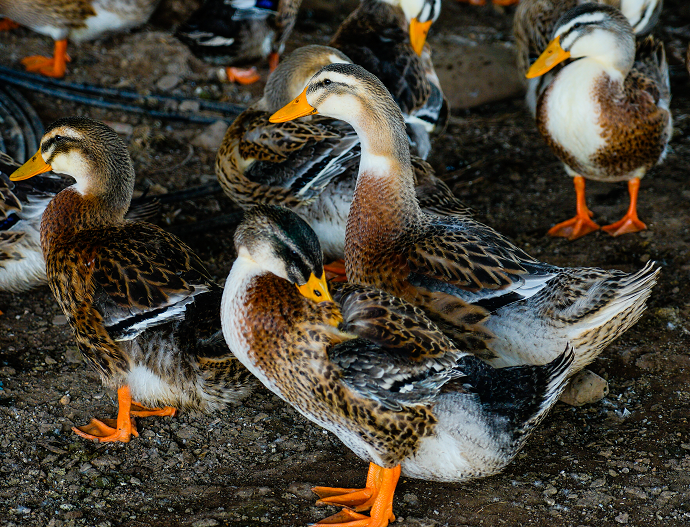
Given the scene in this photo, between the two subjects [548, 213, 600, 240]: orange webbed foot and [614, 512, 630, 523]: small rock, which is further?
[548, 213, 600, 240]: orange webbed foot

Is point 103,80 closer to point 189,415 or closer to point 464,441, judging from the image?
point 189,415

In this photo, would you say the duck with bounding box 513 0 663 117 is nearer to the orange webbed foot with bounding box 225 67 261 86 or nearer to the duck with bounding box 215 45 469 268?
the duck with bounding box 215 45 469 268

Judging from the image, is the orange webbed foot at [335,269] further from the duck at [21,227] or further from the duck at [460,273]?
the duck at [21,227]

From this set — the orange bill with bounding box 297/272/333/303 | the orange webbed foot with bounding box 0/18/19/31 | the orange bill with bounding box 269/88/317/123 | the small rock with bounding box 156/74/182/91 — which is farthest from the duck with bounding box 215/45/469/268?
the orange webbed foot with bounding box 0/18/19/31

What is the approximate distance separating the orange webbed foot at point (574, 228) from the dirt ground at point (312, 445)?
2.3 inches

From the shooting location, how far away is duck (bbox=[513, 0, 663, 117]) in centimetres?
603

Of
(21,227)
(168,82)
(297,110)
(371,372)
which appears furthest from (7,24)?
(371,372)

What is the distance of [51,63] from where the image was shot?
6.75 meters

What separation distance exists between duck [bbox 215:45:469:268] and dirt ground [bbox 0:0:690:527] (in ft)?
2.11

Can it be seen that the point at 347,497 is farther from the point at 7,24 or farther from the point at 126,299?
the point at 7,24

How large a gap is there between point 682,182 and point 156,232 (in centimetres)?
397

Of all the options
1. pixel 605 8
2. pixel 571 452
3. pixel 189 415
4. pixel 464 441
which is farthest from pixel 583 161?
pixel 189 415

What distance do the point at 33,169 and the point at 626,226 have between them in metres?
3.74

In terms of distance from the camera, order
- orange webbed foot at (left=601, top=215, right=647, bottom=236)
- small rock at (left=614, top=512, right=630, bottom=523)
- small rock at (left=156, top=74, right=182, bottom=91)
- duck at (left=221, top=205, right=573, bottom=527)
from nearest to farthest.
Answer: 1. duck at (left=221, top=205, right=573, bottom=527)
2. small rock at (left=614, top=512, right=630, bottom=523)
3. orange webbed foot at (left=601, top=215, right=647, bottom=236)
4. small rock at (left=156, top=74, right=182, bottom=91)
